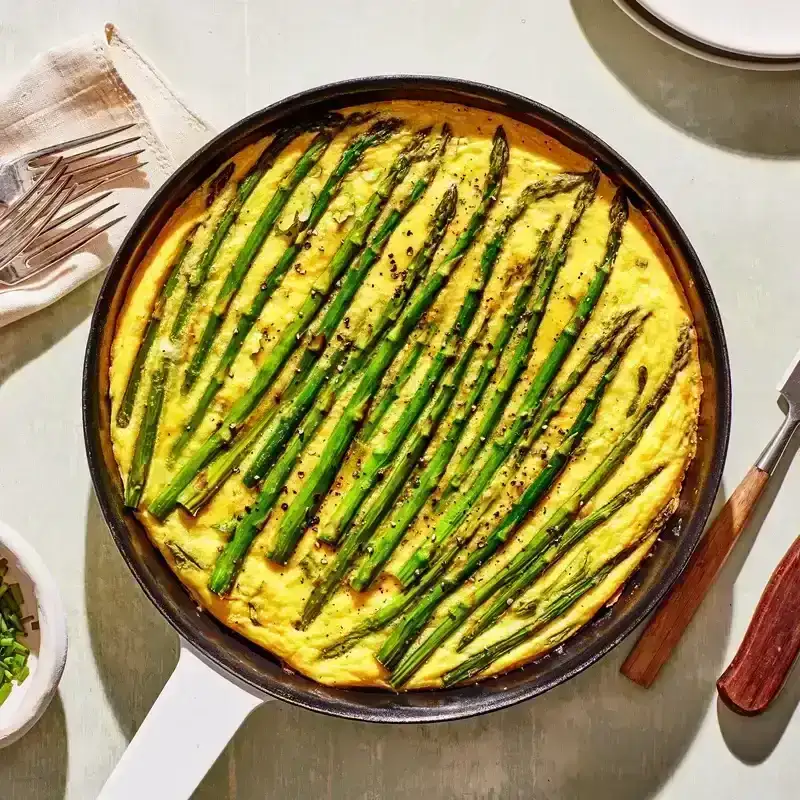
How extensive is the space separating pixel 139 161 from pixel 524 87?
89 centimetres

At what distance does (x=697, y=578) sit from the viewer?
1.95m

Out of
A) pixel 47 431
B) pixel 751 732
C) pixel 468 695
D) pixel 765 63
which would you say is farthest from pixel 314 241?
pixel 751 732

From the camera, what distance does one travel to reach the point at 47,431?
2.04 m

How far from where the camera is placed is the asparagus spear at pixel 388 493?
181 centimetres

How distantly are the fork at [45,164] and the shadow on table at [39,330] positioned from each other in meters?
0.24

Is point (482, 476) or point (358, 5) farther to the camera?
point (358, 5)

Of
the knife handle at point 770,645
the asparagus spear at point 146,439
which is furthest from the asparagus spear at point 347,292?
the knife handle at point 770,645

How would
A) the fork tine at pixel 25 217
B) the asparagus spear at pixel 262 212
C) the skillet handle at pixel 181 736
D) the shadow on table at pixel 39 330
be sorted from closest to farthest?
the skillet handle at pixel 181 736
the asparagus spear at pixel 262 212
the fork tine at pixel 25 217
the shadow on table at pixel 39 330

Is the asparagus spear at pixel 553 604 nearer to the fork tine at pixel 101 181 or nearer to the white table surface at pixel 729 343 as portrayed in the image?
the white table surface at pixel 729 343

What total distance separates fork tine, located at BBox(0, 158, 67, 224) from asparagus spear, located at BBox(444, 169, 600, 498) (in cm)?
107

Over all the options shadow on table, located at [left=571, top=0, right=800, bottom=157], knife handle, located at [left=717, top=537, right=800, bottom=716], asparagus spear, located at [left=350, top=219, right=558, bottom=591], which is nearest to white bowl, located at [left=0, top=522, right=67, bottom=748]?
asparagus spear, located at [left=350, top=219, right=558, bottom=591]

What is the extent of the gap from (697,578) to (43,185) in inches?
65.7

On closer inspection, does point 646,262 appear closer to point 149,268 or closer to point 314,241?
point 314,241

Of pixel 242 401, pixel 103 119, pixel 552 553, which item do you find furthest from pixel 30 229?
pixel 552 553
